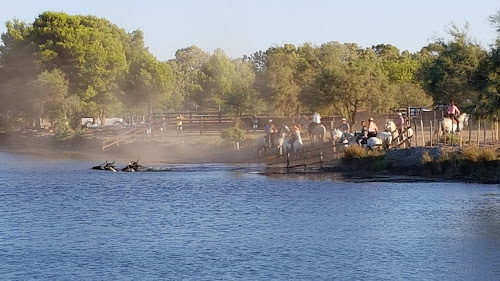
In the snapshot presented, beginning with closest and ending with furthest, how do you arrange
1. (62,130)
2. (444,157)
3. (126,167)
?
(444,157) → (126,167) → (62,130)

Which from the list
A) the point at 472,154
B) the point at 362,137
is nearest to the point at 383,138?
the point at 362,137

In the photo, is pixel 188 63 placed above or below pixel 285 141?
above

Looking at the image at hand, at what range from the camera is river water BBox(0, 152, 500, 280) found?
22453 mm

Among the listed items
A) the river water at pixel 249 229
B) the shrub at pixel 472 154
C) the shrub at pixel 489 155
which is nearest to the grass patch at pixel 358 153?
the river water at pixel 249 229

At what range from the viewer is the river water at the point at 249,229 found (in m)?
22.5

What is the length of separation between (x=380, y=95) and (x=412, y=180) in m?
20.7

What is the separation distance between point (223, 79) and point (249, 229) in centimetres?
7965

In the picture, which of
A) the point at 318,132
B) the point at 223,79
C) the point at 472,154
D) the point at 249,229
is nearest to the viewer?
the point at 249,229

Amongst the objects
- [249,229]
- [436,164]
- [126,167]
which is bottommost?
[249,229]

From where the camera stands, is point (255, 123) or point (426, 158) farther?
point (255, 123)

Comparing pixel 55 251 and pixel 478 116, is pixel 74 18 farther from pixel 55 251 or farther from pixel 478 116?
pixel 55 251

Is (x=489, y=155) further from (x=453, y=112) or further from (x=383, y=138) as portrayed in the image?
(x=383, y=138)

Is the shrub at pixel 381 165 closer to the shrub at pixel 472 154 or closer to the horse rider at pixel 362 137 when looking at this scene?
the horse rider at pixel 362 137

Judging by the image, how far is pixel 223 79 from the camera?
10725 centimetres
